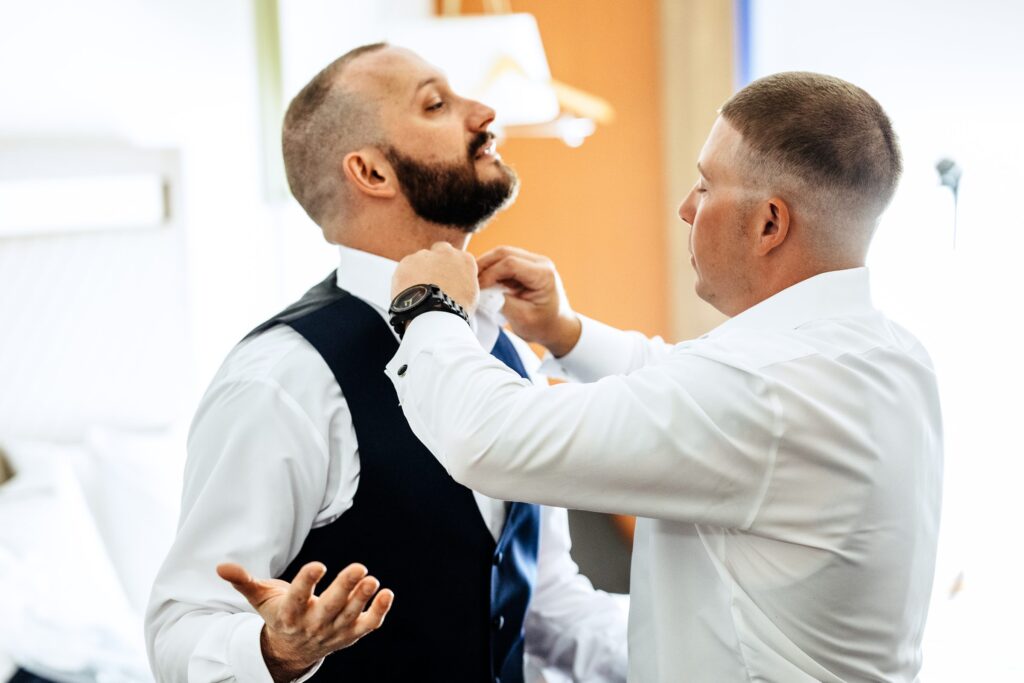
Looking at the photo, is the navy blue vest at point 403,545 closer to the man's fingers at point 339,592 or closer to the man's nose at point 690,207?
the man's fingers at point 339,592

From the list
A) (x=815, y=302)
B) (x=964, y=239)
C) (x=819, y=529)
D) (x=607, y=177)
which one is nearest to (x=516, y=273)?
(x=815, y=302)

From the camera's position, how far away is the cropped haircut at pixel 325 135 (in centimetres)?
151

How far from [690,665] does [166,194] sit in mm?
2260

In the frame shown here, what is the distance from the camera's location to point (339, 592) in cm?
94

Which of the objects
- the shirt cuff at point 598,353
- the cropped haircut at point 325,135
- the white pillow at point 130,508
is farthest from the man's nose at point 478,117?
the white pillow at point 130,508

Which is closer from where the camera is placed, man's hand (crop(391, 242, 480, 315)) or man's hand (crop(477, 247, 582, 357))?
man's hand (crop(391, 242, 480, 315))

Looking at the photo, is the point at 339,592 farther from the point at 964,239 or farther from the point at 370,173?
the point at 964,239

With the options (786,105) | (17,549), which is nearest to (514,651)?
(786,105)

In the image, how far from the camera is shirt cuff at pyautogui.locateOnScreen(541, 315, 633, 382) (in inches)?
65.5

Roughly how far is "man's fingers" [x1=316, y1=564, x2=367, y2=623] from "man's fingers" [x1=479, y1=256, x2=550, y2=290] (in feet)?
2.28

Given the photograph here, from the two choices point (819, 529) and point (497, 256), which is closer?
point (819, 529)

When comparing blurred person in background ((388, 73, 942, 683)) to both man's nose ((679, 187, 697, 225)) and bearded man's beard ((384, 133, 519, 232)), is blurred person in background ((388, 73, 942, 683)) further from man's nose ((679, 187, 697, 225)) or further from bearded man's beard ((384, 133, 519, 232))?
bearded man's beard ((384, 133, 519, 232))

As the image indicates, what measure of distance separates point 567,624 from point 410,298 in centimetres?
75

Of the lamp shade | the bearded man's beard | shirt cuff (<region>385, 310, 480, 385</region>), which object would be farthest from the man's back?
the lamp shade
